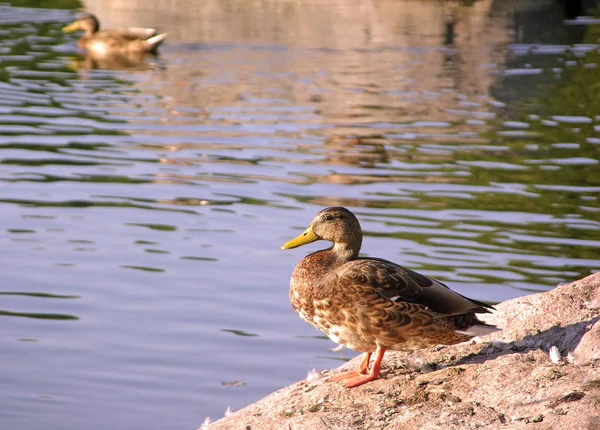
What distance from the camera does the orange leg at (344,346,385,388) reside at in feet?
17.9

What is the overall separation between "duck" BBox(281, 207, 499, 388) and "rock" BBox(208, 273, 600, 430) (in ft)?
0.51

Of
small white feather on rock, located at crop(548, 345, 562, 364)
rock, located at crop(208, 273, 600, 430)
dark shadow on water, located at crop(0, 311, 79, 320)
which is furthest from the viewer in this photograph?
dark shadow on water, located at crop(0, 311, 79, 320)

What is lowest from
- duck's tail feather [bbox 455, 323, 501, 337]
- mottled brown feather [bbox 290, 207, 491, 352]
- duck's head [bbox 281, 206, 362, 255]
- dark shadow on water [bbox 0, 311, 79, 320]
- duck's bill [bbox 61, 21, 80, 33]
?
dark shadow on water [bbox 0, 311, 79, 320]

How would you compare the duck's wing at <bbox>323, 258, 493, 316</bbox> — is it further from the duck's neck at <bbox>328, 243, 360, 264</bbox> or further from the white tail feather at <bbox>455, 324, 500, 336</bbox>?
the duck's neck at <bbox>328, 243, 360, 264</bbox>

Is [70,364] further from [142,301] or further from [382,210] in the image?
[382,210]

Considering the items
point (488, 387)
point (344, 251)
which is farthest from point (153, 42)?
point (488, 387)

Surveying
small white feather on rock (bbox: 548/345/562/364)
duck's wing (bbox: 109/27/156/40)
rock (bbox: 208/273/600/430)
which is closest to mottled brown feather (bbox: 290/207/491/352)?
rock (bbox: 208/273/600/430)

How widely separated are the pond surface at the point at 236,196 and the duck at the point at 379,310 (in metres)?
1.37

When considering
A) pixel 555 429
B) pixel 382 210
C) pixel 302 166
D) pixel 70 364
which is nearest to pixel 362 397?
pixel 555 429

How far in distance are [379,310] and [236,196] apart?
21.1 feet

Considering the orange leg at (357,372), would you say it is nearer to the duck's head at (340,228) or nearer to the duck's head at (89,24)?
the duck's head at (340,228)

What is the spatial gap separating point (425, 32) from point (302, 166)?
584 inches

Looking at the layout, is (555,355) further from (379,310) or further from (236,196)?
(236,196)

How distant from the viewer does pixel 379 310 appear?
5500 mm
